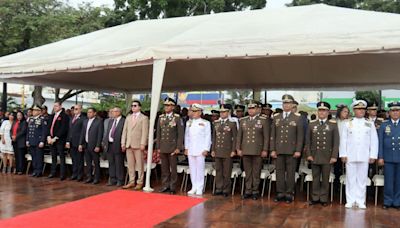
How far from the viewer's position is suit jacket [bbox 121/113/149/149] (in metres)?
6.95

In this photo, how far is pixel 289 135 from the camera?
237 inches

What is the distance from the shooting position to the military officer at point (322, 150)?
19.2ft

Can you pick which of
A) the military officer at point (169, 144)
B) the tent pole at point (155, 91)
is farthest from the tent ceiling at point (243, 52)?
the military officer at point (169, 144)

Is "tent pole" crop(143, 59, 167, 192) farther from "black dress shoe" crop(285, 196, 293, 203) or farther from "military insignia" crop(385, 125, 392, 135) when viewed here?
"military insignia" crop(385, 125, 392, 135)

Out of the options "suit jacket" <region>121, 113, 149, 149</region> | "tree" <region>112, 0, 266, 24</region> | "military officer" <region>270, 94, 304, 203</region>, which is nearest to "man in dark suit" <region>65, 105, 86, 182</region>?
"suit jacket" <region>121, 113, 149, 149</region>

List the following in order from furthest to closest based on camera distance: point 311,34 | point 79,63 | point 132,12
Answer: point 132,12
point 79,63
point 311,34

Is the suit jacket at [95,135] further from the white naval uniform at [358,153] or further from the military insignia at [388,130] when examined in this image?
the military insignia at [388,130]

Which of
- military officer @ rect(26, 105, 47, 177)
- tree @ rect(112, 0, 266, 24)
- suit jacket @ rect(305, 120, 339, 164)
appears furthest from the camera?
tree @ rect(112, 0, 266, 24)

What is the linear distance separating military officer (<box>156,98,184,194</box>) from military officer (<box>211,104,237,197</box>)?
0.58 metres

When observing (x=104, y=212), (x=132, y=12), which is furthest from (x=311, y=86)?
(x=132, y=12)

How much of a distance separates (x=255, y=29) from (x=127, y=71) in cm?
432

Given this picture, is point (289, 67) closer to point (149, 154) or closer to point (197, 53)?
point (197, 53)

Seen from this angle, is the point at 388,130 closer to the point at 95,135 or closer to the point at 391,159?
the point at 391,159

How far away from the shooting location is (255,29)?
660cm
